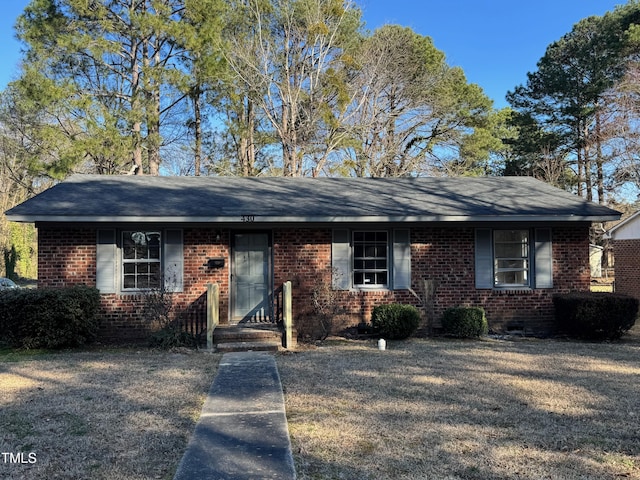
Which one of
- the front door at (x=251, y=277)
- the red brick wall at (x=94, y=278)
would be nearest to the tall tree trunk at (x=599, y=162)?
the front door at (x=251, y=277)

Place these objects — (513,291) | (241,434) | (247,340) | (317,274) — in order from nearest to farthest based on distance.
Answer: (241,434) → (247,340) → (317,274) → (513,291)

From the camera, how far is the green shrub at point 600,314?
9742 mm

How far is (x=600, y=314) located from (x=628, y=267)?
35.4 feet

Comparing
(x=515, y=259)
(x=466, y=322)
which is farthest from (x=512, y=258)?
(x=466, y=322)

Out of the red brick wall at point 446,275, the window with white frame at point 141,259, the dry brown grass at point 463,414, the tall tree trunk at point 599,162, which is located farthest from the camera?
the tall tree trunk at point 599,162

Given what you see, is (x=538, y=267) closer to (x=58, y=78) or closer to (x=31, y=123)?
(x=58, y=78)

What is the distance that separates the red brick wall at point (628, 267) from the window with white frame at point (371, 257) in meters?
12.3

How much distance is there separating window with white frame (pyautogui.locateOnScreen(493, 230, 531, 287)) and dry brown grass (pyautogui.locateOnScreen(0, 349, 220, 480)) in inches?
258

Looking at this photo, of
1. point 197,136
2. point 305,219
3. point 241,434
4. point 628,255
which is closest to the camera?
point 241,434

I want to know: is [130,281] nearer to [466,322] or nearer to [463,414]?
[466,322]

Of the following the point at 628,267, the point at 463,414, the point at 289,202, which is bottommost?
the point at 463,414

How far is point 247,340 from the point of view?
9070 mm

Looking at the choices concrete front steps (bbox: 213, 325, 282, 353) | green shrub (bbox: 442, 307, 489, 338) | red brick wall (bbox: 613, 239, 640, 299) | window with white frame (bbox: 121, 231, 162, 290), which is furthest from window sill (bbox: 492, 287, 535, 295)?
red brick wall (bbox: 613, 239, 640, 299)

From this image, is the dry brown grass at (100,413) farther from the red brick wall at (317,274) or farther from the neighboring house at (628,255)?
the neighboring house at (628,255)
